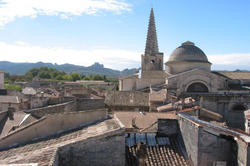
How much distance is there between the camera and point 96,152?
6762mm

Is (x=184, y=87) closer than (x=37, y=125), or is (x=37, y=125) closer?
(x=37, y=125)

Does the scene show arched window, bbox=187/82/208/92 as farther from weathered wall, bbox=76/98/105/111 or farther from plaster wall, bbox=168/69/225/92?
weathered wall, bbox=76/98/105/111

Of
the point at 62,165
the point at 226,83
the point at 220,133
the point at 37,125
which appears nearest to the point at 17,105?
the point at 37,125

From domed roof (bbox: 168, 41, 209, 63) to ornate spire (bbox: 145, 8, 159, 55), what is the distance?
770 centimetres

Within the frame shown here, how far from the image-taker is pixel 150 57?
1687 inches

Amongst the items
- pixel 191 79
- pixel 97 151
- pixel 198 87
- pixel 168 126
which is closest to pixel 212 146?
pixel 168 126

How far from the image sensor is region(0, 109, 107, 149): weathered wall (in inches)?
311

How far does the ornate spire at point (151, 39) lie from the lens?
143 feet

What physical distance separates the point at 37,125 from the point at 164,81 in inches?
1075

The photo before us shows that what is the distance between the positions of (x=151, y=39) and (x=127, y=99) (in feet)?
71.7

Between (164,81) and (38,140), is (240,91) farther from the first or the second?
(38,140)

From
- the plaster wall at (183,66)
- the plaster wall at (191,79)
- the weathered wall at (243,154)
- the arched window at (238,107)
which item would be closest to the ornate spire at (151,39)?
the plaster wall at (183,66)

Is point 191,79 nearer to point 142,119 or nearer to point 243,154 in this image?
point 142,119

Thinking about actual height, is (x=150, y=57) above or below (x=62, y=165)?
above
